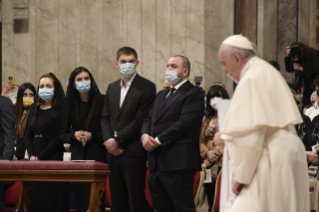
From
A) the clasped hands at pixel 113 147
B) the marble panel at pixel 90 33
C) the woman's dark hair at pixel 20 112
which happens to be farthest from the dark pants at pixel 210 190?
the marble panel at pixel 90 33

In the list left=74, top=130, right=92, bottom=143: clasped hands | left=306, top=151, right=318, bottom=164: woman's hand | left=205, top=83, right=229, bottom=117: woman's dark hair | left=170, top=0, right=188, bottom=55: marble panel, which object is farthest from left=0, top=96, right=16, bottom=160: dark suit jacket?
left=170, top=0, right=188, bottom=55: marble panel

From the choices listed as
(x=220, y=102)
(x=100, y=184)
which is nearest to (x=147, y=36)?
(x=100, y=184)

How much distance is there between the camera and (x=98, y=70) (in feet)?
36.0

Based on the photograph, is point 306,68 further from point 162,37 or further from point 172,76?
point 162,37

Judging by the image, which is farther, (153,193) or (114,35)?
(114,35)

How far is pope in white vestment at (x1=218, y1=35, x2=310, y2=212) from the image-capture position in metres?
3.21

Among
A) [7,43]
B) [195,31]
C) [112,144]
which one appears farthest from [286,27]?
[7,43]

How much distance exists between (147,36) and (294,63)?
11.9ft

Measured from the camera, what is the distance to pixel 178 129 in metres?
5.38

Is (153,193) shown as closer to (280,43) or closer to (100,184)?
(100,184)

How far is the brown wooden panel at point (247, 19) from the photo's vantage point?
34.6 feet

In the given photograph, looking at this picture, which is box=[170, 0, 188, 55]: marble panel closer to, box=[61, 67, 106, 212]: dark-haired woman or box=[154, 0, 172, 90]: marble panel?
box=[154, 0, 172, 90]: marble panel

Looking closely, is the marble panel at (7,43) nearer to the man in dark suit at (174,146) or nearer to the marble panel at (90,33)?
the marble panel at (90,33)

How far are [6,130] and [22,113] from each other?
145 centimetres
